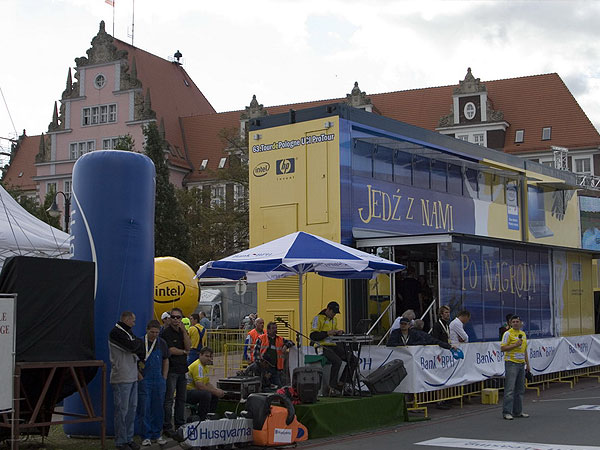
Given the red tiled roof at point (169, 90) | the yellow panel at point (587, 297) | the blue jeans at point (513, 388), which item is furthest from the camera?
the red tiled roof at point (169, 90)

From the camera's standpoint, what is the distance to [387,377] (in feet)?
48.1

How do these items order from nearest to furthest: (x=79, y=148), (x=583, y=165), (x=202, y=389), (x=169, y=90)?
(x=202, y=389)
(x=583, y=165)
(x=79, y=148)
(x=169, y=90)

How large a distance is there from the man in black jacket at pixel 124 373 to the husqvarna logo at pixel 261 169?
922 centimetres

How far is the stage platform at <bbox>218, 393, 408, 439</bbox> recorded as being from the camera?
494 inches

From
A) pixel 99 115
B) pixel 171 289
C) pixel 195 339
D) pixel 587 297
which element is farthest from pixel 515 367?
pixel 99 115

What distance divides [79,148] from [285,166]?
49.3 meters

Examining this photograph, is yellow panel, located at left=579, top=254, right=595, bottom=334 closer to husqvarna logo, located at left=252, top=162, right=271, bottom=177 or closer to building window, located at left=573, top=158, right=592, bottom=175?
husqvarna logo, located at left=252, top=162, right=271, bottom=177

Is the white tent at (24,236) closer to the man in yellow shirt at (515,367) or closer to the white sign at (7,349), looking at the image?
the white sign at (7,349)

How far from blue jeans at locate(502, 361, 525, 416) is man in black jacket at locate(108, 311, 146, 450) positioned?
6462 millimetres

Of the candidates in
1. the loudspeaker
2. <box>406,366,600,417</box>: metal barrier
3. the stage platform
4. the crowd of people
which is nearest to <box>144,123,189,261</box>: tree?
<box>406,366,600,417</box>: metal barrier

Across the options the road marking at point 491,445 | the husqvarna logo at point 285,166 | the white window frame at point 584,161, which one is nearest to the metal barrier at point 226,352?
the husqvarna logo at point 285,166

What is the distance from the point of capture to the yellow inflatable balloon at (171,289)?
20484 millimetres

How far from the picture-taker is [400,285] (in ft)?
62.6

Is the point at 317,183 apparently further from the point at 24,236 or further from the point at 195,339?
the point at 24,236
